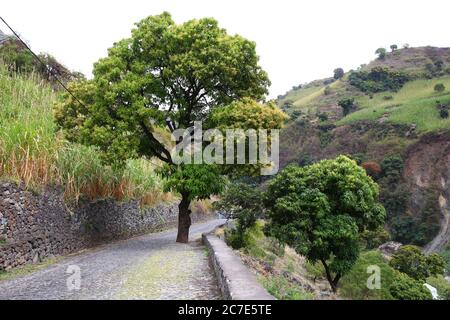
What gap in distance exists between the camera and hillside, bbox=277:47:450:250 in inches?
2685

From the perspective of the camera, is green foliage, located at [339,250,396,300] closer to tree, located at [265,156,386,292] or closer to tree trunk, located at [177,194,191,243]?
tree, located at [265,156,386,292]

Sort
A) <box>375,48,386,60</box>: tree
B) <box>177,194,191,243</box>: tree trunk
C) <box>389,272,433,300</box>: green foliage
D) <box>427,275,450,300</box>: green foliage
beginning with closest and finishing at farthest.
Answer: <box>177,194,191,243</box>: tree trunk, <box>389,272,433,300</box>: green foliage, <box>427,275,450,300</box>: green foliage, <box>375,48,386,60</box>: tree

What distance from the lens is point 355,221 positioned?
22.6 metres

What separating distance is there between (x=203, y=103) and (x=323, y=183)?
850cm

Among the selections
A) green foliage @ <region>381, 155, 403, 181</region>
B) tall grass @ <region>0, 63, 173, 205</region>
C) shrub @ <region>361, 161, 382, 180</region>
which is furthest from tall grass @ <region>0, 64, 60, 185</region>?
green foliage @ <region>381, 155, 403, 181</region>

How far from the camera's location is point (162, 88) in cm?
1727

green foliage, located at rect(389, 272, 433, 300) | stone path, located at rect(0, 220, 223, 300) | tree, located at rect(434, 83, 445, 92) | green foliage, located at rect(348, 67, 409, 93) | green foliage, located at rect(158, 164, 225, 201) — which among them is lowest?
green foliage, located at rect(389, 272, 433, 300)

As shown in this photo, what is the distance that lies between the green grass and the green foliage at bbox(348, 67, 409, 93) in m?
2.78

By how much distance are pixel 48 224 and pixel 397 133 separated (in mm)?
78140

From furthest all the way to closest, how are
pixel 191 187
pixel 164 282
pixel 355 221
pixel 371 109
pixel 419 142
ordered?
pixel 371 109 → pixel 419 142 → pixel 355 221 → pixel 191 187 → pixel 164 282

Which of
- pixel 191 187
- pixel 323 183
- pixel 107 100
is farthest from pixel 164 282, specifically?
pixel 323 183

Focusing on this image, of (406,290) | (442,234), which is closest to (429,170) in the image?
(442,234)
